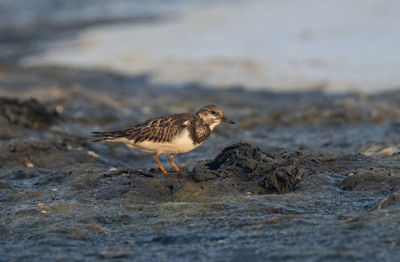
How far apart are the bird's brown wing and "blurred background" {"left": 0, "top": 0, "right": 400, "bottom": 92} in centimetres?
619

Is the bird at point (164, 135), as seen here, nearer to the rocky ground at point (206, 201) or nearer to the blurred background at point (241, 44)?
the rocky ground at point (206, 201)

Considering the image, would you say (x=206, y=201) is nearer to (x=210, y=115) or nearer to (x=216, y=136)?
(x=210, y=115)

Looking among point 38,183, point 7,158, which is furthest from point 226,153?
point 7,158

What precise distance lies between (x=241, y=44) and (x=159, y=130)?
31.7 ft

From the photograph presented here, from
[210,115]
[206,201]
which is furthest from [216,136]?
[206,201]

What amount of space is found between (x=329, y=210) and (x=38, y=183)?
2.78m

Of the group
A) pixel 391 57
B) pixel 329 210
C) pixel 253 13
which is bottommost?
pixel 329 210

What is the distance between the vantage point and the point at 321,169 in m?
5.43

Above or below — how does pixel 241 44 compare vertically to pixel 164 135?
above

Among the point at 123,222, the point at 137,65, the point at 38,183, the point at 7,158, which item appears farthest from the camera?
the point at 137,65

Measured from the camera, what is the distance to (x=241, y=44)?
49.5ft

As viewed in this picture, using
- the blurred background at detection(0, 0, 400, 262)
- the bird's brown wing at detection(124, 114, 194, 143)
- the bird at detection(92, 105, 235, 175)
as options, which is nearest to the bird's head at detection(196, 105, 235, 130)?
the bird at detection(92, 105, 235, 175)

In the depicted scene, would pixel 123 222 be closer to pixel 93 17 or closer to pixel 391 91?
pixel 391 91

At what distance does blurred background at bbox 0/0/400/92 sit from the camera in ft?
40.4
